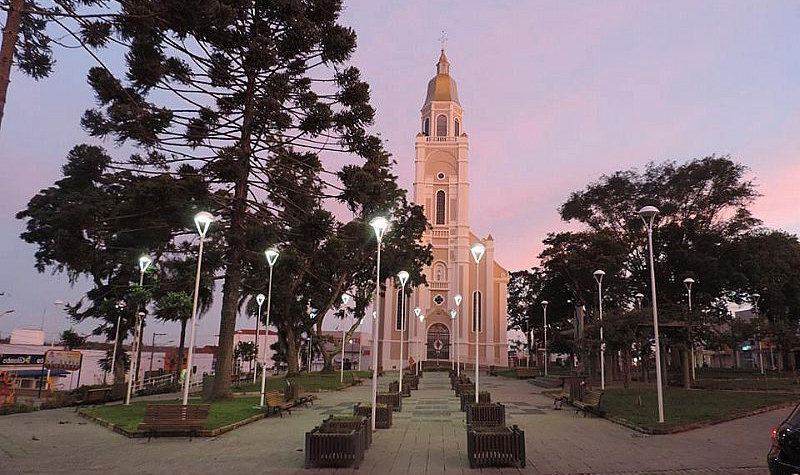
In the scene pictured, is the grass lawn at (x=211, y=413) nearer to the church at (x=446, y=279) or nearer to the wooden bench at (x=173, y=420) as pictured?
the wooden bench at (x=173, y=420)

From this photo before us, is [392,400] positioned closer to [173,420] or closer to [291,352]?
[173,420]

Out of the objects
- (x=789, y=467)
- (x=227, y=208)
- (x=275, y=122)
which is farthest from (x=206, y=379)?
(x=789, y=467)

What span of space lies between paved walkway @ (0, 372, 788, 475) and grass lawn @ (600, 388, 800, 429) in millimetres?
634

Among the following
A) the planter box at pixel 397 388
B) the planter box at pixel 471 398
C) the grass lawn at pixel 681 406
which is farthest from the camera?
the planter box at pixel 397 388

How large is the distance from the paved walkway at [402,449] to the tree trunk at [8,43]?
6.55 meters

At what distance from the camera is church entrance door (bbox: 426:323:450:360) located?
204 feet

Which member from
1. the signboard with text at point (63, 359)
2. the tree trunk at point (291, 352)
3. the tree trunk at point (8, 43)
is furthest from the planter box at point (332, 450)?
Answer: the signboard with text at point (63, 359)

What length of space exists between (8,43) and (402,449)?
10636 mm

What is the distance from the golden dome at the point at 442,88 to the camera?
69812 millimetres

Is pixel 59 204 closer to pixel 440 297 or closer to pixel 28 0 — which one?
pixel 28 0

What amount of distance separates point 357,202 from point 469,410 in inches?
415

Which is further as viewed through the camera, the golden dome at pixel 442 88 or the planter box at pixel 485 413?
the golden dome at pixel 442 88

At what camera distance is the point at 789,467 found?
548cm

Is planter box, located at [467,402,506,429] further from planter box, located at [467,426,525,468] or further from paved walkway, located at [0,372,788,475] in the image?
planter box, located at [467,426,525,468]
